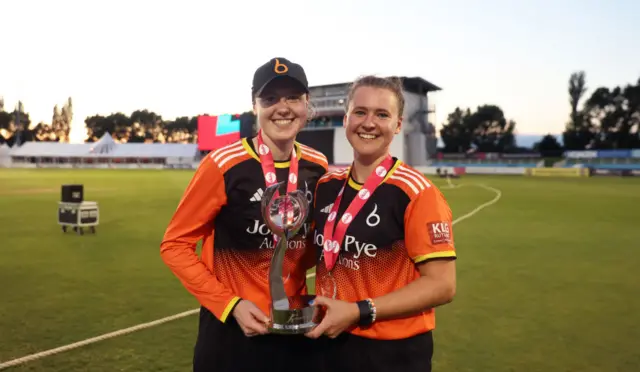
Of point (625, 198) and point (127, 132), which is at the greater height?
point (127, 132)

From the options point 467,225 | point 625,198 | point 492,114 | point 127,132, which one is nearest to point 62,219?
point 467,225

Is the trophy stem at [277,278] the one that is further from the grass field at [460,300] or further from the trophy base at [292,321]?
the grass field at [460,300]

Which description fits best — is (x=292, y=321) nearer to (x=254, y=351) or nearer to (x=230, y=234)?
(x=254, y=351)

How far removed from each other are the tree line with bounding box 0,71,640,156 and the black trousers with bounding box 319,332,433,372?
5333 cm

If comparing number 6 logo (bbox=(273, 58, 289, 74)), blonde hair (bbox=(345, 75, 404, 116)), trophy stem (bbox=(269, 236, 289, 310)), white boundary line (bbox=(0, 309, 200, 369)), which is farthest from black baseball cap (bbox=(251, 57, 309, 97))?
white boundary line (bbox=(0, 309, 200, 369))

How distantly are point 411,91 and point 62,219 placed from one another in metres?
64.7

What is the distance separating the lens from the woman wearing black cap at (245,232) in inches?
101

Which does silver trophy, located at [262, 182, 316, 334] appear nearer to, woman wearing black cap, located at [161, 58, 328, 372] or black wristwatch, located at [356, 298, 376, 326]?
black wristwatch, located at [356, 298, 376, 326]

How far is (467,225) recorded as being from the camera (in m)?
14.4

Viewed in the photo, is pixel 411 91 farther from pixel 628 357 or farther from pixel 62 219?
pixel 628 357

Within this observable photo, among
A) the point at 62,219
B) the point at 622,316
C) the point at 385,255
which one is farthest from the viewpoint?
the point at 62,219

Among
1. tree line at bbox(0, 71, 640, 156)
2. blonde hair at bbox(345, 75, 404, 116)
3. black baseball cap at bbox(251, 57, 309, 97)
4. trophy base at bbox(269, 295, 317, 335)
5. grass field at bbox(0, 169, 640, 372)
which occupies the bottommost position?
grass field at bbox(0, 169, 640, 372)

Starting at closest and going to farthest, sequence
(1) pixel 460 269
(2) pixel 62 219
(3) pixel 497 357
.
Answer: (3) pixel 497 357 < (1) pixel 460 269 < (2) pixel 62 219

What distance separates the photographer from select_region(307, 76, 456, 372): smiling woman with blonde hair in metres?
2.27
